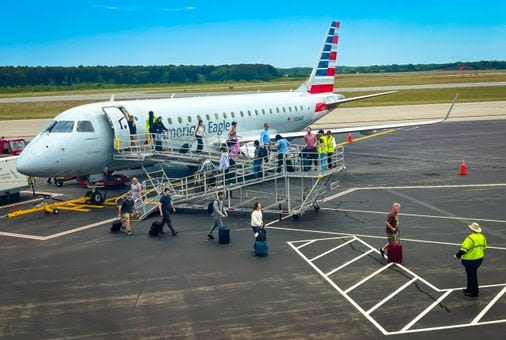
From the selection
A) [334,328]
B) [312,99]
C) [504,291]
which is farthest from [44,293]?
[312,99]

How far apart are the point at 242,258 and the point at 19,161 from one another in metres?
12.3

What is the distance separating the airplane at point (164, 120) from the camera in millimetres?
25953

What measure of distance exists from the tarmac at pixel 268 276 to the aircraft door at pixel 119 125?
10.4ft

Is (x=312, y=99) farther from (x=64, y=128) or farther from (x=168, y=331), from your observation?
(x=168, y=331)

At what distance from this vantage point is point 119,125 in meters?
27.6

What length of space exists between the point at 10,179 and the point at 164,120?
8087 millimetres

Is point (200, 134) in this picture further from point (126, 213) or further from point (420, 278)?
point (420, 278)

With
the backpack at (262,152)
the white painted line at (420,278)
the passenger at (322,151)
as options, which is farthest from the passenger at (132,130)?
the white painted line at (420,278)

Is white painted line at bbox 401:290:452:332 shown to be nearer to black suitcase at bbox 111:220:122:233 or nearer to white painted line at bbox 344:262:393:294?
white painted line at bbox 344:262:393:294

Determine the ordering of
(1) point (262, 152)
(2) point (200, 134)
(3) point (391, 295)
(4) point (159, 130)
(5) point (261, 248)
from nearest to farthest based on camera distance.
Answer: (3) point (391, 295), (5) point (261, 248), (1) point (262, 152), (4) point (159, 130), (2) point (200, 134)

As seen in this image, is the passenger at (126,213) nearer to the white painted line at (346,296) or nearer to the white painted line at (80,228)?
the white painted line at (80,228)

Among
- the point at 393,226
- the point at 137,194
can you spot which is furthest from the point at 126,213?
the point at 393,226

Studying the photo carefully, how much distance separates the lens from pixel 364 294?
1502 cm

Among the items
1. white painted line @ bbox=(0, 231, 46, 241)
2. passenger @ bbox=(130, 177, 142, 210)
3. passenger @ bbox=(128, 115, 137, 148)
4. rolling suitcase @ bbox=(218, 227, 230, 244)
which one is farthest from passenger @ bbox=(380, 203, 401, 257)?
passenger @ bbox=(128, 115, 137, 148)
